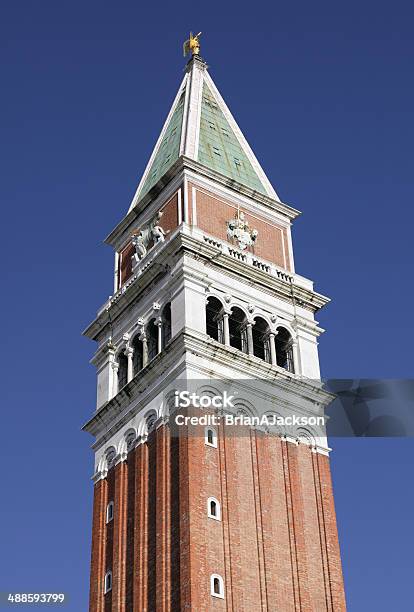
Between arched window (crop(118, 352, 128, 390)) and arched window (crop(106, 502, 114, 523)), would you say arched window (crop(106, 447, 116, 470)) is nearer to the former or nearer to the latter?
arched window (crop(106, 502, 114, 523))

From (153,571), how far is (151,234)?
2204 centimetres

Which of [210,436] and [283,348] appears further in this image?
[283,348]

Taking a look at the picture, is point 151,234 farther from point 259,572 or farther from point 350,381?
point 259,572

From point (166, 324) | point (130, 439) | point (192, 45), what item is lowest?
point (130, 439)

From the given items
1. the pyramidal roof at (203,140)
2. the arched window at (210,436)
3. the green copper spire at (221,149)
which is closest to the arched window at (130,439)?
the arched window at (210,436)

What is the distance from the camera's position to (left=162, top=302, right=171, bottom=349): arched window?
62678 mm

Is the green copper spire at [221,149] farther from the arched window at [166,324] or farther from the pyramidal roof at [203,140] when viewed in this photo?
the arched window at [166,324]

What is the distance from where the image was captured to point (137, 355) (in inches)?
2564

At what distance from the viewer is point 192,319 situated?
60906mm

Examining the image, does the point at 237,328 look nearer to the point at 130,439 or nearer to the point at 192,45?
the point at 130,439

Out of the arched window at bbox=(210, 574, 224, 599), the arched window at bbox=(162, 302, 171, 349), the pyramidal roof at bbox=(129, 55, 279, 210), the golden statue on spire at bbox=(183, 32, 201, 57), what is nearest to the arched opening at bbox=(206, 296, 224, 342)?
the arched window at bbox=(162, 302, 171, 349)

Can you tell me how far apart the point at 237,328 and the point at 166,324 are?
389 centimetres

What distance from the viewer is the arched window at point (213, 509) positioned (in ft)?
180

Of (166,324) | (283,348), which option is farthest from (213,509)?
(283,348)
